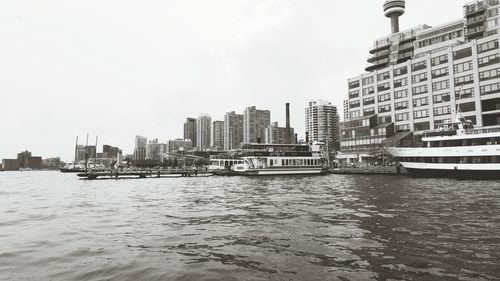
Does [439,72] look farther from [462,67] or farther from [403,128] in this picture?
[403,128]

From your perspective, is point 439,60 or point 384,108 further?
point 384,108

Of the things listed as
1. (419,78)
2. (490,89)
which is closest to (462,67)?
(490,89)

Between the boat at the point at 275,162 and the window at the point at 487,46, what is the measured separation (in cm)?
4790

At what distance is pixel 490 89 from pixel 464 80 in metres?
6.74

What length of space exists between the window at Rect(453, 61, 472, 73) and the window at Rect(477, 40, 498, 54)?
3407mm

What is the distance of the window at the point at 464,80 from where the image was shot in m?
80.1

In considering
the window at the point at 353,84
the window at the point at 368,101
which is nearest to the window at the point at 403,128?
the window at the point at 368,101

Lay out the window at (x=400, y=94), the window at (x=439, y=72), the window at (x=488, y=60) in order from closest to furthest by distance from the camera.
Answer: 1. the window at (x=488, y=60)
2. the window at (x=439, y=72)
3. the window at (x=400, y=94)

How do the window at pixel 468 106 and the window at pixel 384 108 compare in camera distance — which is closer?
the window at pixel 468 106

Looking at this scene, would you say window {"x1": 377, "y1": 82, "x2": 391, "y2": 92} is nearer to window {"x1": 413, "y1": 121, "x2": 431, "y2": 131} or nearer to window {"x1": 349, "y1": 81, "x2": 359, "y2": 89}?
window {"x1": 349, "y1": 81, "x2": 359, "y2": 89}

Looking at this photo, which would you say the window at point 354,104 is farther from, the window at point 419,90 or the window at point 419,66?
the window at point 419,66

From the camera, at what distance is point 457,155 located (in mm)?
50969

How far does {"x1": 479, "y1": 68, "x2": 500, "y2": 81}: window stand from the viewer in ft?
247

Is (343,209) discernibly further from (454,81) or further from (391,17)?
(391,17)
